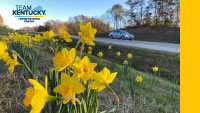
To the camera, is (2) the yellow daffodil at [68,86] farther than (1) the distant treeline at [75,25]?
No

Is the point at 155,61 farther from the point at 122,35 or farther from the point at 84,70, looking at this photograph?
the point at 122,35

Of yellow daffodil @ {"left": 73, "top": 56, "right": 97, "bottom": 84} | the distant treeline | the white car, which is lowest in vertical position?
yellow daffodil @ {"left": 73, "top": 56, "right": 97, "bottom": 84}

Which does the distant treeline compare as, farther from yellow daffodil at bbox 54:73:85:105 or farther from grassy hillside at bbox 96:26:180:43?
yellow daffodil at bbox 54:73:85:105

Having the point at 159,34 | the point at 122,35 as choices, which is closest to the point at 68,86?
the point at 122,35

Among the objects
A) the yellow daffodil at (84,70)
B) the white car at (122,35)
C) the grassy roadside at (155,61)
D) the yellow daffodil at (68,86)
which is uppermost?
the white car at (122,35)

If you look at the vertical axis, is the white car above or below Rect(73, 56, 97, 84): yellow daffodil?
above

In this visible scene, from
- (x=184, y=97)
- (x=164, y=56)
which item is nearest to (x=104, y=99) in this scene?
(x=184, y=97)

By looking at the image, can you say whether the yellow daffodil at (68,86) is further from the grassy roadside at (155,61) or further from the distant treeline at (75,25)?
the distant treeline at (75,25)

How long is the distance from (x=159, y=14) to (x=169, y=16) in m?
1.28

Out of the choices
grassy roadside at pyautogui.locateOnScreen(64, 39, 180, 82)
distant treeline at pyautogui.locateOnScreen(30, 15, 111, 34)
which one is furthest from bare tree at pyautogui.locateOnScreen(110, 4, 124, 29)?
grassy roadside at pyautogui.locateOnScreen(64, 39, 180, 82)

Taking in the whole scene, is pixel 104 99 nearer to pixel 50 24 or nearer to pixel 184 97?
pixel 184 97

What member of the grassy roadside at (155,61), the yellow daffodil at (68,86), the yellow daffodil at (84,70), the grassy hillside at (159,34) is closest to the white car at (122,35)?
the grassy hillside at (159,34)

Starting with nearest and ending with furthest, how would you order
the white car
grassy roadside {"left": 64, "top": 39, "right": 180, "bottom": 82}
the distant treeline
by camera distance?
grassy roadside {"left": 64, "top": 39, "right": 180, "bottom": 82} < the white car < the distant treeline

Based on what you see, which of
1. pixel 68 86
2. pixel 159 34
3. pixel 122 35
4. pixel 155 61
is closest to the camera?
pixel 68 86
